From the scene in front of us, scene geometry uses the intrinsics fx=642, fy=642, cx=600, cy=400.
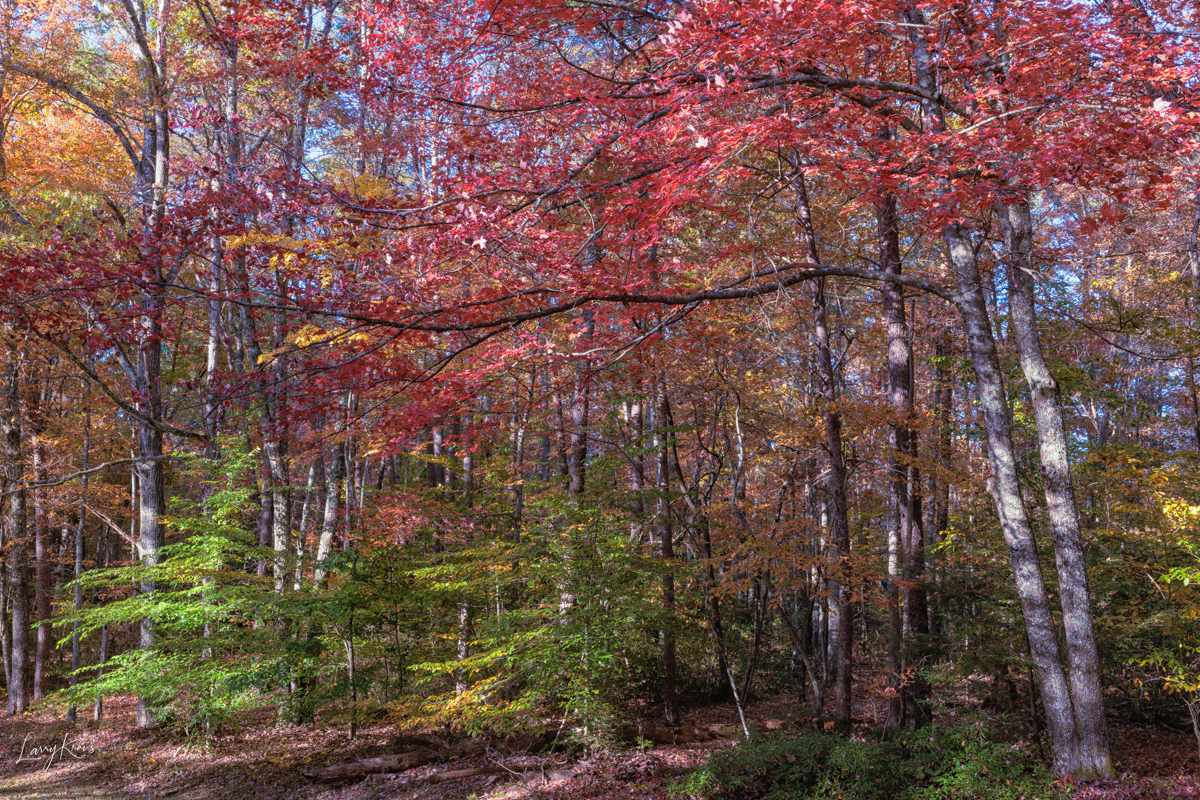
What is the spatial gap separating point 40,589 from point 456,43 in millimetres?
16263

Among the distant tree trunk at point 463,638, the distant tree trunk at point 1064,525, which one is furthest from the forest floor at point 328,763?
the distant tree trunk at point 463,638

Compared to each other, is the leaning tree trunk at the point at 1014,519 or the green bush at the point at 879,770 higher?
the leaning tree trunk at the point at 1014,519

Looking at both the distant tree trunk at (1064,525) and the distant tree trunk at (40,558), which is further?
the distant tree trunk at (40,558)

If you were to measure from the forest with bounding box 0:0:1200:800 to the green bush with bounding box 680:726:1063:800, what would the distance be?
0.05 meters

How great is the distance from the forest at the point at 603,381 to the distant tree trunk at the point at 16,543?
0.41 feet

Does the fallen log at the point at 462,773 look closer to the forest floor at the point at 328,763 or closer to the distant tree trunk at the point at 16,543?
the forest floor at the point at 328,763

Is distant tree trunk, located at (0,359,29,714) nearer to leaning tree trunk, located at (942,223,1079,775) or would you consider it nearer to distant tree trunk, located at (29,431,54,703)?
distant tree trunk, located at (29,431,54,703)

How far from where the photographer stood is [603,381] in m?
9.41

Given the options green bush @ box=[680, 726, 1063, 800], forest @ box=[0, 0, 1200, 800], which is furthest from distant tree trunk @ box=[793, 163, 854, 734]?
green bush @ box=[680, 726, 1063, 800]

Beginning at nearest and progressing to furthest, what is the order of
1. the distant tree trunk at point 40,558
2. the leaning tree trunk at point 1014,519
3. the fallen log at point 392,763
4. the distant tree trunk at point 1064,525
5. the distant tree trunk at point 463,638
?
the distant tree trunk at point 1064,525 < the leaning tree trunk at point 1014,519 < the fallen log at point 392,763 < the distant tree trunk at point 463,638 < the distant tree trunk at point 40,558

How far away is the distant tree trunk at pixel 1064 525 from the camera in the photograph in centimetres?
545

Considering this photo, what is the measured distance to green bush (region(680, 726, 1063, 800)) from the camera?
5.49 metres

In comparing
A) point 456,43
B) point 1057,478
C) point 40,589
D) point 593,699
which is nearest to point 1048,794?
point 1057,478

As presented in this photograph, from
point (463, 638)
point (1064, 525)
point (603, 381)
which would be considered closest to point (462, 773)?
point (463, 638)
